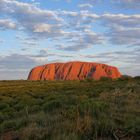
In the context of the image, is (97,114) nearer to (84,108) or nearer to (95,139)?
(84,108)

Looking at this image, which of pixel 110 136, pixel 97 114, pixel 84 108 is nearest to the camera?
pixel 110 136

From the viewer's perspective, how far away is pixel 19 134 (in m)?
8.55

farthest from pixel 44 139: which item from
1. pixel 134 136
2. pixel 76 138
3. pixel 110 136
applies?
pixel 134 136

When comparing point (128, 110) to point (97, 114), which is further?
point (128, 110)

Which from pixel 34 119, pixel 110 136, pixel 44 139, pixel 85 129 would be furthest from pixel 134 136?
pixel 34 119

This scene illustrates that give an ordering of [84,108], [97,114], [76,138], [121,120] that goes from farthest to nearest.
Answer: [84,108] → [97,114] → [121,120] → [76,138]

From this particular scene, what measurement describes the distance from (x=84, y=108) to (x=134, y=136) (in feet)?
10.9

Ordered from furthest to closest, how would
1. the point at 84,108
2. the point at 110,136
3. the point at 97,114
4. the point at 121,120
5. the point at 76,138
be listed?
the point at 84,108
the point at 97,114
the point at 121,120
the point at 110,136
the point at 76,138

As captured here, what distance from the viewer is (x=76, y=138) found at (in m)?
7.55

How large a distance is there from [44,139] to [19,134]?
3.12 feet

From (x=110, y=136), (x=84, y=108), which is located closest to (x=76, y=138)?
(x=110, y=136)

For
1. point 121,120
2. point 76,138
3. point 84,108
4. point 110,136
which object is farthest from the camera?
point 84,108

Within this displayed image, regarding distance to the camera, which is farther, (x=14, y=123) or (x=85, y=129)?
(x=14, y=123)

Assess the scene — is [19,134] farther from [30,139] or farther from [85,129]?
[85,129]
